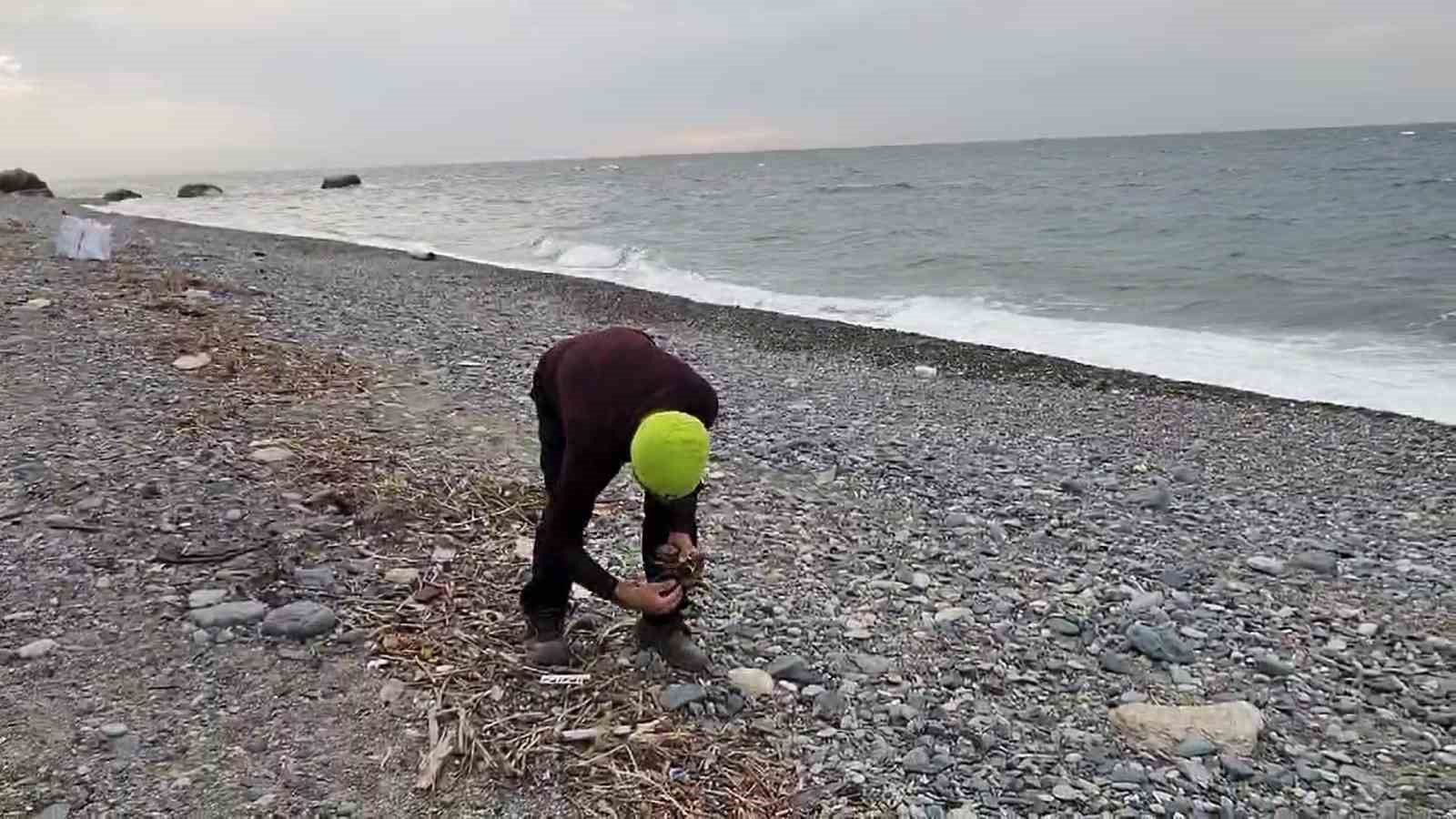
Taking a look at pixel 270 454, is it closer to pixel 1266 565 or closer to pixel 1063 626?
pixel 1063 626

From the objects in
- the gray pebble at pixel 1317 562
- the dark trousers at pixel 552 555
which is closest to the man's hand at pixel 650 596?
the dark trousers at pixel 552 555

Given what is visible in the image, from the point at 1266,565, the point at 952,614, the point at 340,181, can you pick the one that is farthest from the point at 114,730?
the point at 340,181

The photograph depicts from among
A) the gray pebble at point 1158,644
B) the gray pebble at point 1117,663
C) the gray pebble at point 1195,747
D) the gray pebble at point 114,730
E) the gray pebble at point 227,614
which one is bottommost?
the gray pebble at point 1195,747

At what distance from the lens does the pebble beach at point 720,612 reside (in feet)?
11.1

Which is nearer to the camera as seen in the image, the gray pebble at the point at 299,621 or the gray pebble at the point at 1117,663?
the gray pebble at the point at 299,621

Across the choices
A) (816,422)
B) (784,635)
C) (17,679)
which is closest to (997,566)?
(784,635)

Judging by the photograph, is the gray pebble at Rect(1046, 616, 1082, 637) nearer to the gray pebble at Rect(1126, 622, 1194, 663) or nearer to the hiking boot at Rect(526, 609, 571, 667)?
the gray pebble at Rect(1126, 622, 1194, 663)

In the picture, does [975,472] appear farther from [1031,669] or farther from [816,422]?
[1031,669]

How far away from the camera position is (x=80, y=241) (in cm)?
1327

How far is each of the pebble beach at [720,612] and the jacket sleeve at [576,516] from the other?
574mm

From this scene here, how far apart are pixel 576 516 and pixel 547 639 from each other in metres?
0.88

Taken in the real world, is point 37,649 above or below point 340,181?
below

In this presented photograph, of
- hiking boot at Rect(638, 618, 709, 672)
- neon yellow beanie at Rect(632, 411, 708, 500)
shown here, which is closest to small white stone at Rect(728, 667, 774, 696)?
hiking boot at Rect(638, 618, 709, 672)

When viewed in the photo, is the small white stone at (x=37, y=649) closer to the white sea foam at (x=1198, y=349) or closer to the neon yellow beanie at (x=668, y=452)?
the neon yellow beanie at (x=668, y=452)
